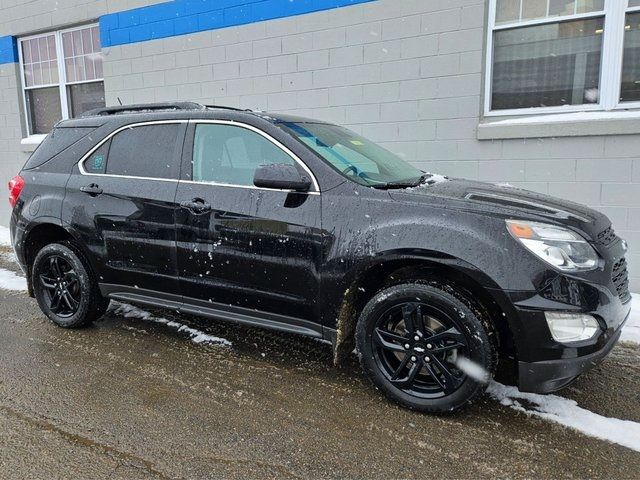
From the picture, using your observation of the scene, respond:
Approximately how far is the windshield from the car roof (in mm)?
162

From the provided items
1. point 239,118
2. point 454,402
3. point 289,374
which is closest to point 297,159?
point 239,118

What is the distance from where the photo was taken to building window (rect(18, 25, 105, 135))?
341 inches

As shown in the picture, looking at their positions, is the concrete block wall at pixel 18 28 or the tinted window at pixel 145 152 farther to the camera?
the concrete block wall at pixel 18 28

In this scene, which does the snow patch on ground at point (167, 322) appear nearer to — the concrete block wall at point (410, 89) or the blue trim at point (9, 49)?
the concrete block wall at point (410, 89)

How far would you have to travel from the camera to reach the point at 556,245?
2.63 metres

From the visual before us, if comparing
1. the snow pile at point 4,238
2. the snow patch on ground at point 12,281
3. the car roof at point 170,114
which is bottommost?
the snow pile at point 4,238

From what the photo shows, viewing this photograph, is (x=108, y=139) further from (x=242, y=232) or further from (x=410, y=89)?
(x=410, y=89)

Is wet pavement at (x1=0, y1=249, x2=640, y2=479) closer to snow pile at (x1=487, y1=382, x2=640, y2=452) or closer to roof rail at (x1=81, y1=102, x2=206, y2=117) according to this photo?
snow pile at (x1=487, y1=382, x2=640, y2=452)

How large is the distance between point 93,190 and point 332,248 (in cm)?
212

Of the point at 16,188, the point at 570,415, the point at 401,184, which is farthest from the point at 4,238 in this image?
the point at 570,415

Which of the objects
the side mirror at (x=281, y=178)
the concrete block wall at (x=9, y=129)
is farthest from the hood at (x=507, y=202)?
the concrete block wall at (x=9, y=129)

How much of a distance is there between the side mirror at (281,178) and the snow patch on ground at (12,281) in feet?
13.3

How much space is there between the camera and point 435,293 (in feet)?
8.96

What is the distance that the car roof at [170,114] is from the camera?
3.50 meters
